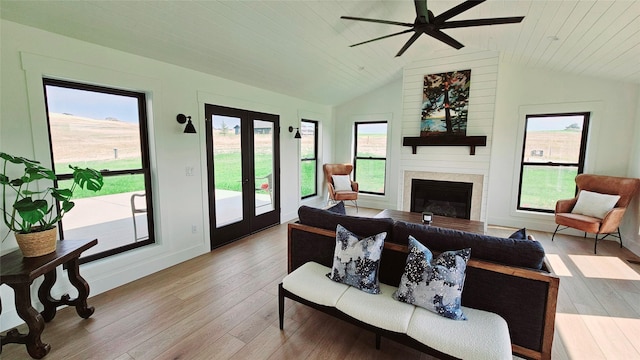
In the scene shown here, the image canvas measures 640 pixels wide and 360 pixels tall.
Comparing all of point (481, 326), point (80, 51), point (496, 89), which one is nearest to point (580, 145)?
point (496, 89)

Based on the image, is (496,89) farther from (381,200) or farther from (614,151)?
(381,200)

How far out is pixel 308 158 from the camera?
5930mm

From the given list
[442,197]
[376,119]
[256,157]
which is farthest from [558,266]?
[256,157]

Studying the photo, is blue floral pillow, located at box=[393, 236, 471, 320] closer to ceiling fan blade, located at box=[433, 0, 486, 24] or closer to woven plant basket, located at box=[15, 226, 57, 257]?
ceiling fan blade, located at box=[433, 0, 486, 24]

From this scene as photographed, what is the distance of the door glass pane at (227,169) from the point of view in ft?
12.7

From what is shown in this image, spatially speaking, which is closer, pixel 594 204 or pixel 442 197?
pixel 594 204

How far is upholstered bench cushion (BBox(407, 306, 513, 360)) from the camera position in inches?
56.8

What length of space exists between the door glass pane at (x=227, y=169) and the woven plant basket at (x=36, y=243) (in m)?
1.92

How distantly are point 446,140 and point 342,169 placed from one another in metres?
2.31

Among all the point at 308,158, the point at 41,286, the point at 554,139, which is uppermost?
the point at 554,139

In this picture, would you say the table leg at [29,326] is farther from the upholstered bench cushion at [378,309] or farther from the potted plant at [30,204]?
the upholstered bench cushion at [378,309]

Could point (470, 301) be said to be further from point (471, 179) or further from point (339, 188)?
point (339, 188)

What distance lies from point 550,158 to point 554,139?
0.32 metres

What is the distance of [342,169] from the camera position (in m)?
6.18
